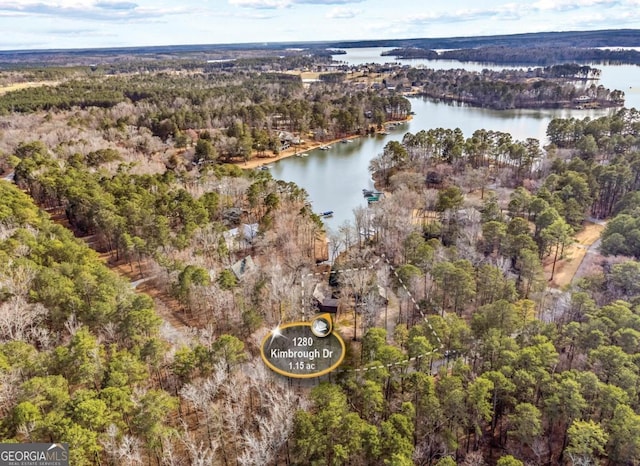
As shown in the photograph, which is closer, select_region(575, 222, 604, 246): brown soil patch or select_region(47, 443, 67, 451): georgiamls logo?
select_region(47, 443, 67, 451): georgiamls logo

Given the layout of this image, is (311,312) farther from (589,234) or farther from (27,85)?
(27,85)

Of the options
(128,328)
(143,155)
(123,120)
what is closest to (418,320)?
(128,328)

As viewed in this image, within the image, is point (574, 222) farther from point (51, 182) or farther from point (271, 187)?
point (51, 182)

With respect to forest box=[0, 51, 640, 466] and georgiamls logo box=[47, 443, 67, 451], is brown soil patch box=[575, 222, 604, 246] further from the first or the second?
georgiamls logo box=[47, 443, 67, 451]

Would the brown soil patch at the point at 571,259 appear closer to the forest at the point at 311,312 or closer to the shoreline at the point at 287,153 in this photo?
the forest at the point at 311,312

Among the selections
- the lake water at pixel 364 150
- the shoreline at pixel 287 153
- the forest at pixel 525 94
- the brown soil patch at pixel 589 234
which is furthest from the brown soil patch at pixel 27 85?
the brown soil patch at pixel 589 234

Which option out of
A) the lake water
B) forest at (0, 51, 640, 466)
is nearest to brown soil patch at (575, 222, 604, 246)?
forest at (0, 51, 640, 466)
